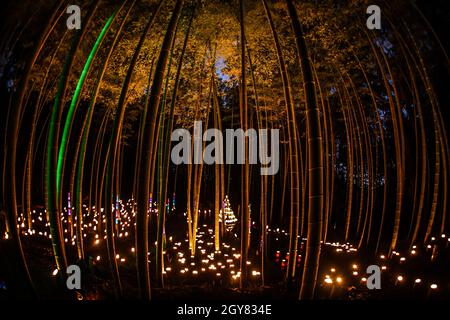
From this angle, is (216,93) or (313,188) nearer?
(313,188)

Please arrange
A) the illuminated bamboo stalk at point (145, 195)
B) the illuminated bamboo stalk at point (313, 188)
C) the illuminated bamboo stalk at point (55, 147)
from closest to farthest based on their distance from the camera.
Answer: the illuminated bamboo stalk at point (313, 188) → the illuminated bamboo stalk at point (145, 195) → the illuminated bamboo stalk at point (55, 147)

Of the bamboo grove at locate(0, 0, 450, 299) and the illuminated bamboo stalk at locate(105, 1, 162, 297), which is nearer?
the bamboo grove at locate(0, 0, 450, 299)

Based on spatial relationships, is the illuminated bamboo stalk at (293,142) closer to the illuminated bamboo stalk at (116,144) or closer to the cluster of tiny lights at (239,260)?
the cluster of tiny lights at (239,260)

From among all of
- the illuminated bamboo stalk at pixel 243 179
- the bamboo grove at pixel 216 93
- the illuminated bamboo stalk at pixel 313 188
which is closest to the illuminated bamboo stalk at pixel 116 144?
the bamboo grove at pixel 216 93

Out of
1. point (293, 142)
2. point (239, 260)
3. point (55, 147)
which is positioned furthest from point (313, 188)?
point (239, 260)

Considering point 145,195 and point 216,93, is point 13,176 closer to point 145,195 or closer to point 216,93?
point 145,195

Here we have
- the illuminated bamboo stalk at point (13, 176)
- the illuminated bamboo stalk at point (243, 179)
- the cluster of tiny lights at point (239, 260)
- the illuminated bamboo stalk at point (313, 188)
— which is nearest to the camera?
the illuminated bamboo stalk at point (313, 188)

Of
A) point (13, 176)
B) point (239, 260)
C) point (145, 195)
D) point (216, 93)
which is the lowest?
point (239, 260)

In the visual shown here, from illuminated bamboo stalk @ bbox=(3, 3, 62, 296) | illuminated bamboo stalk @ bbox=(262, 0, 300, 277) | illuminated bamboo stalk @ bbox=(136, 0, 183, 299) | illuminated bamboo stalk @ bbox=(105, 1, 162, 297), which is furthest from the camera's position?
illuminated bamboo stalk @ bbox=(262, 0, 300, 277)

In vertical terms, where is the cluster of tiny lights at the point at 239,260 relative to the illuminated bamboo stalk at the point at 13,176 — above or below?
below

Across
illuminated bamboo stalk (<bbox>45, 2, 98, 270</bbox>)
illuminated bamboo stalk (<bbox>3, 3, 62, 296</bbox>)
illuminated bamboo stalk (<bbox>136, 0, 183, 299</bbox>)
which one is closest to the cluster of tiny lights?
illuminated bamboo stalk (<bbox>45, 2, 98, 270</bbox>)

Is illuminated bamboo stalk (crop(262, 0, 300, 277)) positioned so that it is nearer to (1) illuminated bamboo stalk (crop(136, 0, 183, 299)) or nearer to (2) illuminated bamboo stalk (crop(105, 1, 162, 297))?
(2) illuminated bamboo stalk (crop(105, 1, 162, 297))

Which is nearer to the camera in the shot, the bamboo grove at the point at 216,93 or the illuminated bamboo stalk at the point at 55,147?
the bamboo grove at the point at 216,93

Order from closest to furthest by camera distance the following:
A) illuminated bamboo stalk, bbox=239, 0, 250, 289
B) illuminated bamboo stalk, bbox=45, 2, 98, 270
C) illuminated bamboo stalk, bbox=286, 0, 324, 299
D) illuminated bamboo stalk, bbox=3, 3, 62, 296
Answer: illuminated bamboo stalk, bbox=286, 0, 324, 299 → illuminated bamboo stalk, bbox=3, 3, 62, 296 → illuminated bamboo stalk, bbox=45, 2, 98, 270 → illuminated bamboo stalk, bbox=239, 0, 250, 289
